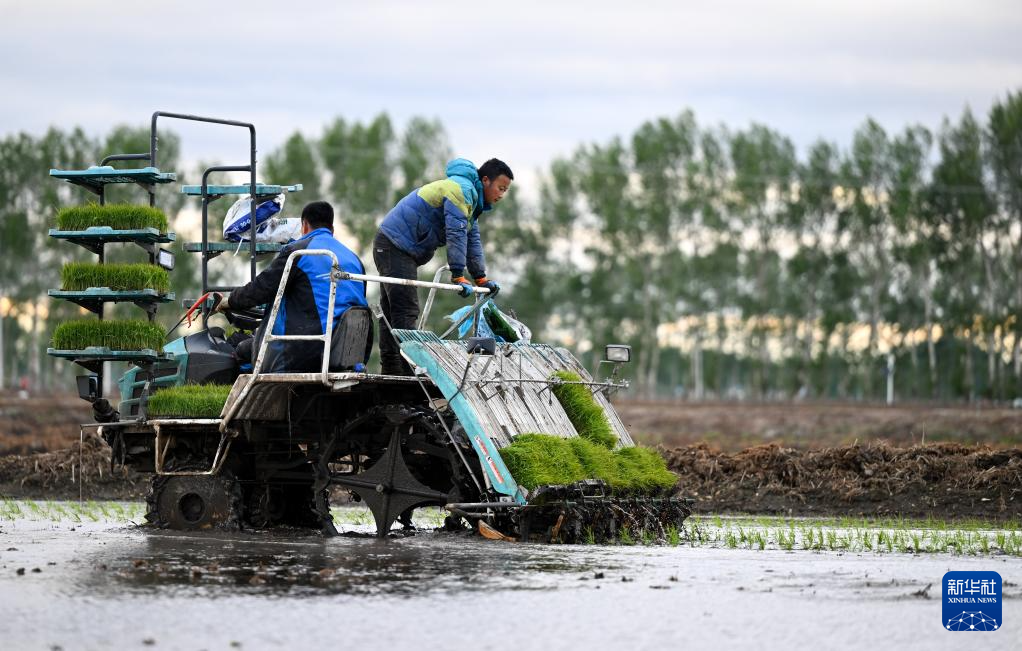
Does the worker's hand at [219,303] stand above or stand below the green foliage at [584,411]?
above

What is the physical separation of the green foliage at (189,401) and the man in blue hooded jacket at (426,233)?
4.83ft

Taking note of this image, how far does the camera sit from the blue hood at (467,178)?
13266 millimetres

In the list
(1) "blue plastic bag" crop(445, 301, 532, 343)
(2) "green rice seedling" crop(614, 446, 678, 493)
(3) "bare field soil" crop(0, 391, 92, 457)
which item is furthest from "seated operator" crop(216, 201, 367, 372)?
(3) "bare field soil" crop(0, 391, 92, 457)

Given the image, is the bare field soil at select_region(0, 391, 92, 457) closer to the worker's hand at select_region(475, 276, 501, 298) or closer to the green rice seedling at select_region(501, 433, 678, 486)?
the worker's hand at select_region(475, 276, 501, 298)

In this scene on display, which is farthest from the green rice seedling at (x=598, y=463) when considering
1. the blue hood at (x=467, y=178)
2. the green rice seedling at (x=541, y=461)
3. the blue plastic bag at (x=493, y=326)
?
the blue hood at (x=467, y=178)

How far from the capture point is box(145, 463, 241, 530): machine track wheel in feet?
43.1

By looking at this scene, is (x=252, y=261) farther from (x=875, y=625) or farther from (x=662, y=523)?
(x=875, y=625)

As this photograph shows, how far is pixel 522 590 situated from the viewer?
8.95m

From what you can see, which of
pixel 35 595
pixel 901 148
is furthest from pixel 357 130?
pixel 35 595

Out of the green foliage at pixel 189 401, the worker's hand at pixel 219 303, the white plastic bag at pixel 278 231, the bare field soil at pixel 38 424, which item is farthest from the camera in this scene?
the bare field soil at pixel 38 424

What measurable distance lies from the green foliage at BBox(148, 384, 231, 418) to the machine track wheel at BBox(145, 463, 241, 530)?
0.56 m

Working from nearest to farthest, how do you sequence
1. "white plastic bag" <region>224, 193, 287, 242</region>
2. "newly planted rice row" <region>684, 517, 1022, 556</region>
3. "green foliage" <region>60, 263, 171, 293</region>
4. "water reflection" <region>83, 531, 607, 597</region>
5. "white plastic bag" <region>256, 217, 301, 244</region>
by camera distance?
"water reflection" <region>83, 531, 607, 597</region>, "newly planted rice row" <region>684, 517, 1022, 556</region>, "green foliage" <region>60, 263, 171, 293</region>, "white plastic bag" <region>224, 193, 287, 242</region>, "white plastic bag" <region>256, 217, 301, 244</region>

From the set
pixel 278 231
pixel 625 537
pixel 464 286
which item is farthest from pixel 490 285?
pixel 278 231

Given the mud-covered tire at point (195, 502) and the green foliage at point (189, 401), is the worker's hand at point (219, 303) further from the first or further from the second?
the mud-covered tire at point (195, 502)
